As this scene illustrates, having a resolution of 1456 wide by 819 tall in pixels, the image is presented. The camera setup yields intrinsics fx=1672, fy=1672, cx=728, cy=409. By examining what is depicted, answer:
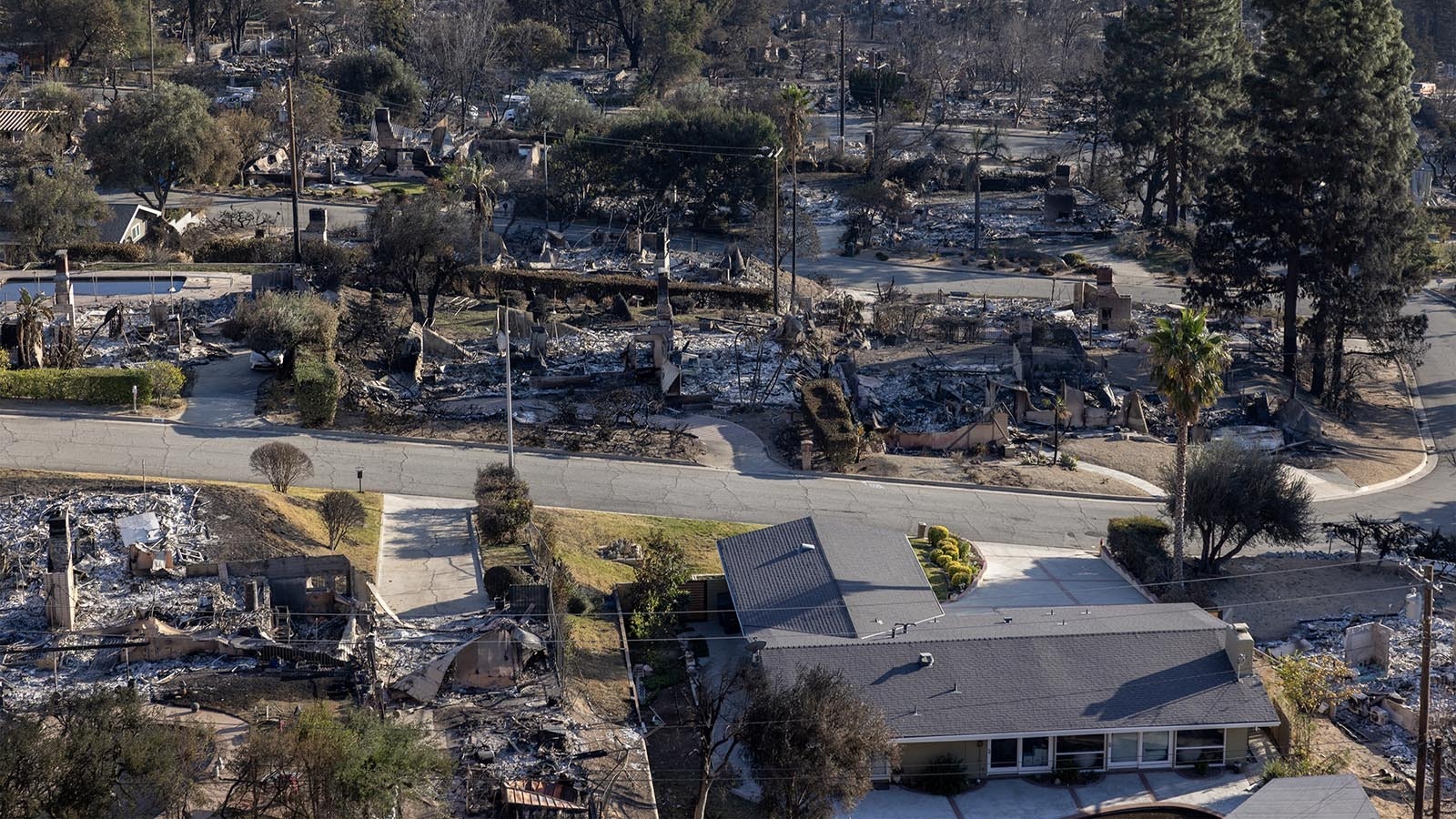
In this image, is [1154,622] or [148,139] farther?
[148,139]

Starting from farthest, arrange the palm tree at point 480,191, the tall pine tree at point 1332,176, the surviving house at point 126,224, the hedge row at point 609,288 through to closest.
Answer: the surviving house at point 126,224
the palm tree at point 480,191
the hedge row at point 609,288
the tall pine tree at point 1332,176

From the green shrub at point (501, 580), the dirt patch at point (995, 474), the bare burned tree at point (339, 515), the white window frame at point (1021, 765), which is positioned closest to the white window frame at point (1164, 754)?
the white window frame at point (1021, 765)

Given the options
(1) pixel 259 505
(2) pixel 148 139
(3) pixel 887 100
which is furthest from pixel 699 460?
(3) pixel 887 100

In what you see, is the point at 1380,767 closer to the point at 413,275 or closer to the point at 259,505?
the point at 259,505

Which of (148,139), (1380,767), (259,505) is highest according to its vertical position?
(148,139)

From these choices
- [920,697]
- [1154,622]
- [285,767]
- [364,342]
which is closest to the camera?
[285,767]

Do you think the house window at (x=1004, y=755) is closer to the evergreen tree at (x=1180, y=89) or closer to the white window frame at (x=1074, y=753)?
the white window frame at (x=1074, y=753)

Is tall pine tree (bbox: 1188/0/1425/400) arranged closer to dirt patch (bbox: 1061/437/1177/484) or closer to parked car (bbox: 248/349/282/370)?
dirt patch (bbox: 1061/437/1177/484)
